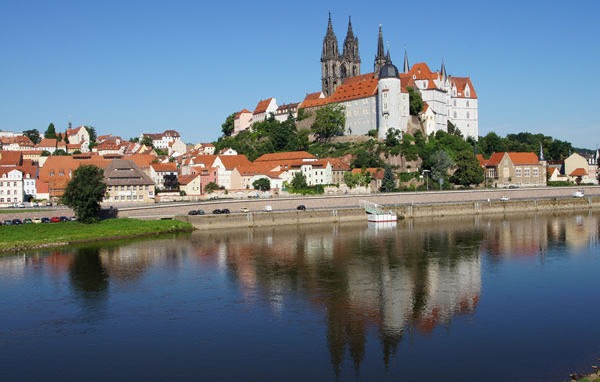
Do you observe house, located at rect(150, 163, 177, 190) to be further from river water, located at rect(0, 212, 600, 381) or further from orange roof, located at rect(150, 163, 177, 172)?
river water, located at rect(0, 212, 600, 381)

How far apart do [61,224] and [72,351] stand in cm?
2676

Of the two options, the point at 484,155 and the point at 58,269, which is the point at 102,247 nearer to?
the point at 58,269

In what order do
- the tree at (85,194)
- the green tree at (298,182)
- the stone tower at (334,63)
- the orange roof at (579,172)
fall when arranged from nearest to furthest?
the tree at (85,194), the green tree at (298,182), the orange roof at (579,172), the stone tower at (334,63)

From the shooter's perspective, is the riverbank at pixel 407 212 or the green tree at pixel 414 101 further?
the green tree at pixel 414 101

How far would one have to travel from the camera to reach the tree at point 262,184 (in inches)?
2613

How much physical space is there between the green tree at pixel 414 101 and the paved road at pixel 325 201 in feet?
59.2

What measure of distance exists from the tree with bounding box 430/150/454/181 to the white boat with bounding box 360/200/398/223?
1518 cm

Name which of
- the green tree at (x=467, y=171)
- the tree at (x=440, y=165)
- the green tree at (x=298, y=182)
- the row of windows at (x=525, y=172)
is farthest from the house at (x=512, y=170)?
the green tree at (x=298, y=182)

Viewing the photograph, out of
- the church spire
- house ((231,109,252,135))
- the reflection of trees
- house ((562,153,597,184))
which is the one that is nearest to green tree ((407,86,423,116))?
the church spire

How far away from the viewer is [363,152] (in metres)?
74.2

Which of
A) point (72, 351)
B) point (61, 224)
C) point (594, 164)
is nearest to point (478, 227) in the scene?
point (61, 224)

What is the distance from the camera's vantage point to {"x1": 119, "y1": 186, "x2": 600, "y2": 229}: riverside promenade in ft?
168

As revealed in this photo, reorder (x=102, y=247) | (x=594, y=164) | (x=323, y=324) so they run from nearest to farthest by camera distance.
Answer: (x=323, y=324), (x=102, y=247), (x=594, y=164)

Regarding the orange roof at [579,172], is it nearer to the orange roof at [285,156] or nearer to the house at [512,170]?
the house at [512,170]
